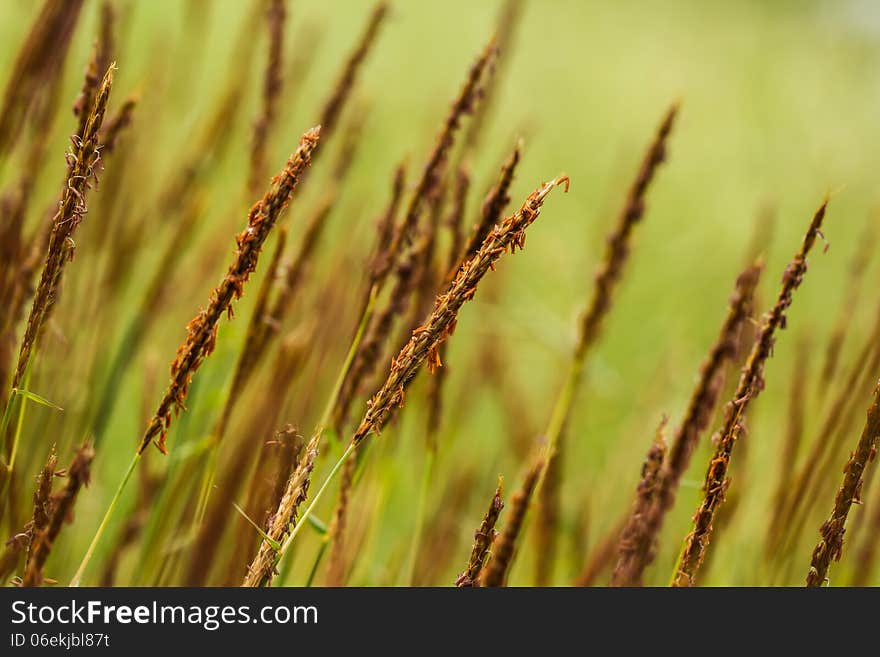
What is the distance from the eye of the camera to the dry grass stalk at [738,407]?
48 centimetres

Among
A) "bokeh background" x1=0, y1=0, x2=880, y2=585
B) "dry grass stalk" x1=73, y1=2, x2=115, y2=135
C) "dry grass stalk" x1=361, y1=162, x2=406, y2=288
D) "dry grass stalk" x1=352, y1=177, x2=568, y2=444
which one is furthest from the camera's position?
"bokeh background" x1=0, y1=0, x2=880, y2=585

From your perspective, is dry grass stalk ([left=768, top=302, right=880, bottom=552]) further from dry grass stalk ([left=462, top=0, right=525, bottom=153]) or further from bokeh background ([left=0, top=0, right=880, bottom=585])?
dry grass stalk ([left=462, top=0, right=525, bottom=153])

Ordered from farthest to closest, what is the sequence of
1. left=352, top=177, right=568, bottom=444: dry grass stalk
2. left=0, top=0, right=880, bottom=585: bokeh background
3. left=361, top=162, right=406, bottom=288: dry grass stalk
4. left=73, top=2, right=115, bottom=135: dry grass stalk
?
left=0, top=0, right=880, bottom=585: bokeh background
left=361, top=162, right=406, bottom=288: dry grass stalk
left=73, top=2, right=115, bottom=135: dry grass stalk
left=352, top=177, right=568, bottom=444: dry grass stalk

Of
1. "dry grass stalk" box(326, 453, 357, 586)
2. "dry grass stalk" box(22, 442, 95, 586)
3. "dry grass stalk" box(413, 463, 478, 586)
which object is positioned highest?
"dry grass stalk" box(413, 463, 478, 586)

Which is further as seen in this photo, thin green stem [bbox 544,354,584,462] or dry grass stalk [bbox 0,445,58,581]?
thin green stem [bbox 544,354,584,462]

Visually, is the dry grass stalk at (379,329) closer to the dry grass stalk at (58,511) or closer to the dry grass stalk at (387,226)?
the dry grass stalk at (387,226)

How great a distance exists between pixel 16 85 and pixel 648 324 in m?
2.28

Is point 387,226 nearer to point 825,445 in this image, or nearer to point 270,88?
point 270,88

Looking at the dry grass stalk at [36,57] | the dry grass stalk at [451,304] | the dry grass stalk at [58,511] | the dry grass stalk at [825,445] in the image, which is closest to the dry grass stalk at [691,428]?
the dry grass stalk at [825,445]

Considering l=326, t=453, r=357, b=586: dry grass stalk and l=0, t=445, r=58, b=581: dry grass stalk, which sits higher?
l=326, t=453, r=357, b=586: dry grass stalk

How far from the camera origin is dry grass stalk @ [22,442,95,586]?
49 centimetres

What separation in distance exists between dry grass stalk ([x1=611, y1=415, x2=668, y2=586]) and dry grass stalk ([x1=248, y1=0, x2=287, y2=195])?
37 cm

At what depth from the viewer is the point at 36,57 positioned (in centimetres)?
69

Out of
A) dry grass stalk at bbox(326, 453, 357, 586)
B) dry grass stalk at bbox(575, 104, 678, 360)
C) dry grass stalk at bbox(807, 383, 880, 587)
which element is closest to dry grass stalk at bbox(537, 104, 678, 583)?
dry grass stalk at bbox(575, 104, 678, 360)
